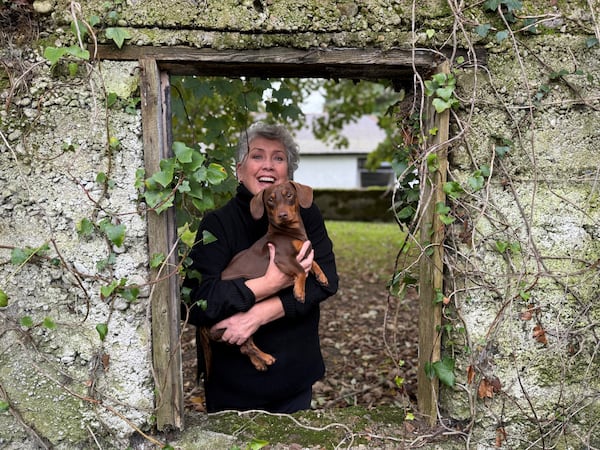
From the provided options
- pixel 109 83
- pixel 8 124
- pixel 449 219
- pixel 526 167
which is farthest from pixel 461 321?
pixel 8 124

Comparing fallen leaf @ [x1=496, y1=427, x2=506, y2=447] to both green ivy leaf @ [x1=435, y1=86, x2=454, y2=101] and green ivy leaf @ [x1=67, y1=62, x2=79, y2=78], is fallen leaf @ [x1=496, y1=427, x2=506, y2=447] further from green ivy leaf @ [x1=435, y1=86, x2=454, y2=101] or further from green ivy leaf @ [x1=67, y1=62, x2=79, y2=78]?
green ivy leaf @ [x1=67, y1=62, x2=79, y2=78]

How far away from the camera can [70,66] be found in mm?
2158

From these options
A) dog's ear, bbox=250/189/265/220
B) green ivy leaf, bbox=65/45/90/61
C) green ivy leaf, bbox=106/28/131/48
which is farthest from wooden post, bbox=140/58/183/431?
dog's ear, bbox=250/189/265/220

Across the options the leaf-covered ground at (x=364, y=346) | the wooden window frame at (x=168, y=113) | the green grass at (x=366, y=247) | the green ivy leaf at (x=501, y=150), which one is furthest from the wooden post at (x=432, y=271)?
the green grass at (x=366, y=247)

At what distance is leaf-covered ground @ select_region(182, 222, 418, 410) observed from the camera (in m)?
4.55

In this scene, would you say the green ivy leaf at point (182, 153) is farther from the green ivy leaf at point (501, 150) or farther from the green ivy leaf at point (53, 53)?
the green ivy leaf at point (501, 150)

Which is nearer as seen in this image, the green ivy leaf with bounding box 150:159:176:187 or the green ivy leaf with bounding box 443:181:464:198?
the green ivy leaf with bounding box 150:159:176:187

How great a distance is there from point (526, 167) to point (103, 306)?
2.01m

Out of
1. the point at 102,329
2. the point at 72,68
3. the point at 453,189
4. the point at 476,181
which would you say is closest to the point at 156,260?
the point at 102,329

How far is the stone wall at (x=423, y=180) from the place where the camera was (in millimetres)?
2262

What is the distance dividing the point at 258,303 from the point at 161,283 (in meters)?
0.55

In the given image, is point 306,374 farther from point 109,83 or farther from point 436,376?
point 109,83

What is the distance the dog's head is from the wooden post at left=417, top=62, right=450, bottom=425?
23.5 inches

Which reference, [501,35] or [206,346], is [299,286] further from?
[501,35]
